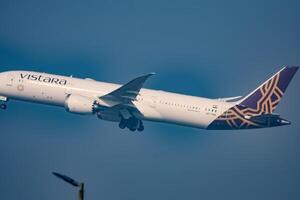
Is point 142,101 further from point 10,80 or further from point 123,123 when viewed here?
point 10,80

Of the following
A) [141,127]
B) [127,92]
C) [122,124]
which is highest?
[127,92]

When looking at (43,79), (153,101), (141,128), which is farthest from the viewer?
(141,128)

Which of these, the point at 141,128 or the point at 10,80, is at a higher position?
the point at 10,80

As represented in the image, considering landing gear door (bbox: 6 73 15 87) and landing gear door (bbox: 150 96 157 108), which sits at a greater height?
landing gear door (bbox: 6 73 15 87)

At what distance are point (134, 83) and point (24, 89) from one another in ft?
46.7

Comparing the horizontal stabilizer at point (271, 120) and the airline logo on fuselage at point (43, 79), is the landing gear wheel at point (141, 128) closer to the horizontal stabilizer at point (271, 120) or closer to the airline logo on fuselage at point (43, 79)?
the airline logo on fuselage at point (43, 79)

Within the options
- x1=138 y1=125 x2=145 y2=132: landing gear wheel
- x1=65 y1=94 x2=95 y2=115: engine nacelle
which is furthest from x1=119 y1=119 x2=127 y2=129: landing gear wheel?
x1=65 y1=94 x2=95 y2=115: engine nacelle

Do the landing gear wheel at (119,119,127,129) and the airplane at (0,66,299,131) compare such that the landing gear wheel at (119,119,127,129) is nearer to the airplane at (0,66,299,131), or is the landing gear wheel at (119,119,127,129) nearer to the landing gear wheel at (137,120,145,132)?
the airplane at (0,66,299,131)

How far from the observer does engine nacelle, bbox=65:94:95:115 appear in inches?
3125

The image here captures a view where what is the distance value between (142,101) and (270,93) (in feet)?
49.2

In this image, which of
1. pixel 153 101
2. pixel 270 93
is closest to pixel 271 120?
pixel 270 93

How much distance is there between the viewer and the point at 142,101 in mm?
80562

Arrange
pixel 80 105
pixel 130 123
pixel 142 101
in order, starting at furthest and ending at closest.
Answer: pixel 130 123 → pixel 142 101 → pixel 80 105

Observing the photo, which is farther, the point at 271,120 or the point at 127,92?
the point at 127,92
